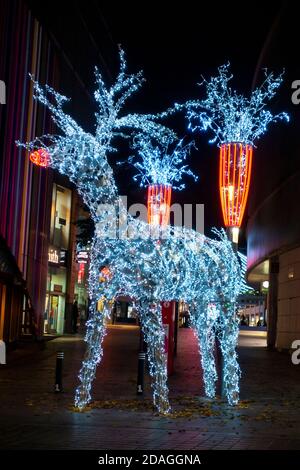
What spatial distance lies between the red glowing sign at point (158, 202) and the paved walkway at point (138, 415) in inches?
217

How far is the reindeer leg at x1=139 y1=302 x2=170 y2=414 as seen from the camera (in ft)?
33.9

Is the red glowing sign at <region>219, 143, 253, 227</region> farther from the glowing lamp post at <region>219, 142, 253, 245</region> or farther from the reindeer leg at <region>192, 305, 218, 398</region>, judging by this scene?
the reindeer leg at <region>192, 305, 218, 398</region>

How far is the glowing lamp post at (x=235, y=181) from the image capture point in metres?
12.6

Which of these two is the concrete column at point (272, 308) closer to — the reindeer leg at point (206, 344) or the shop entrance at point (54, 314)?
the shop entrance at point (54, 314)

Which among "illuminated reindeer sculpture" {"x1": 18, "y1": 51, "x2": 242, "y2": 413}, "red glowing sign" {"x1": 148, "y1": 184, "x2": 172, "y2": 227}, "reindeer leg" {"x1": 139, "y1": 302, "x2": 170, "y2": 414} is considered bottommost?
"reindeer leg" {"x1": 139, "y1": 302, "x2": 170, "y2": 414}

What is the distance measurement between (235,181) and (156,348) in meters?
3.94

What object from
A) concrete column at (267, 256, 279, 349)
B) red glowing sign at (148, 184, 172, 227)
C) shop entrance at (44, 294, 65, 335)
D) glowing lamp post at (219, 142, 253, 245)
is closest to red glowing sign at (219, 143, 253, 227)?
glowing lamp post at (219, 142, 253, 245)

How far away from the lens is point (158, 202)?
21.2 meters

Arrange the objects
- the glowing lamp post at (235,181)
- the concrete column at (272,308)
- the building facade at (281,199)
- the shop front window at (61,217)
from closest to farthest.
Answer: the glowing lamp post at (235,181) < the building facade at (281,199) < the concrete column at (272,308) < the shop front window at (61,217)

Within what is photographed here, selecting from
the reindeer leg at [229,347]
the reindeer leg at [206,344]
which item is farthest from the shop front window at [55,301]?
the reindeer leg at [229,347]

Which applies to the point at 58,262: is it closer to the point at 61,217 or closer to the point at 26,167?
the point at 61,217

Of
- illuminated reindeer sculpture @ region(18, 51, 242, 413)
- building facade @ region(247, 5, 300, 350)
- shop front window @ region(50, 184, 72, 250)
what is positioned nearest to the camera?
illuminated reindeer sculpture @ region(18, 51, 242, 413)
